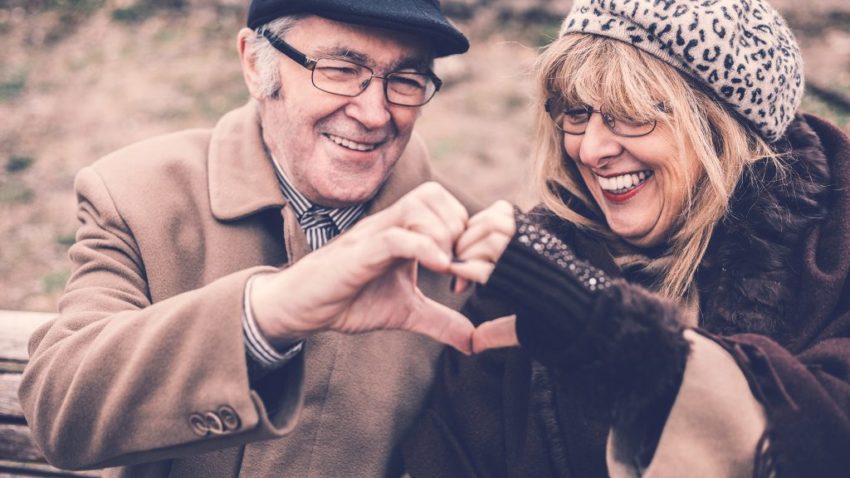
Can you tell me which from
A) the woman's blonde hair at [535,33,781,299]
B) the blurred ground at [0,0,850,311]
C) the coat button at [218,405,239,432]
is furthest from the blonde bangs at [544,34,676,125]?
the blurred ground at [0,0,850,311]

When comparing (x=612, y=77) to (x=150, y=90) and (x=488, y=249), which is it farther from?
(x=150, y=90)

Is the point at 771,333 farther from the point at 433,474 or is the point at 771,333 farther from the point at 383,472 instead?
the point at 383,472

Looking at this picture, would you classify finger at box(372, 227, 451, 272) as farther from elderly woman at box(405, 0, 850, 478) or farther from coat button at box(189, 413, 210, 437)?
coat button at box(189, 413, 210, 437)

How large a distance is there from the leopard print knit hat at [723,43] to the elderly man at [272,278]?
603 mm

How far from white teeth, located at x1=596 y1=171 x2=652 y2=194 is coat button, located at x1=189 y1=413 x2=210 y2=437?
1.42m

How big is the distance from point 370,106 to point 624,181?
0.85 meters

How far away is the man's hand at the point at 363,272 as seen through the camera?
66.9 inches

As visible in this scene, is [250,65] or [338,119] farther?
[250,65]

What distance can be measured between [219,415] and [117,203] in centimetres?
96

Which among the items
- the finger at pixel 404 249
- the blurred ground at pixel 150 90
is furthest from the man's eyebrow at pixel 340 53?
the blurred ground at pixel 150 90

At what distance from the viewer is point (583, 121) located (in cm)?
255

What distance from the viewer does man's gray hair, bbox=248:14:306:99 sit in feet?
8.50

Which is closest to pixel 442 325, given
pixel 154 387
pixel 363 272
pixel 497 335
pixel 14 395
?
pixel 497 335

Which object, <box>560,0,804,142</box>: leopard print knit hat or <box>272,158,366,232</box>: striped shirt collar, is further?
<box>272,158,366,232</box>: striped shirt collar
